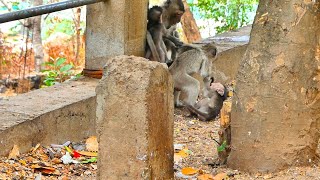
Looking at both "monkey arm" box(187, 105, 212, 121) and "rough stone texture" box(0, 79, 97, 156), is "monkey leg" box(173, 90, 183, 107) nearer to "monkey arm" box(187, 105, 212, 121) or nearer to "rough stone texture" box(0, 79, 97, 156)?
"monkey arm" box(187, 105, 212, 121)

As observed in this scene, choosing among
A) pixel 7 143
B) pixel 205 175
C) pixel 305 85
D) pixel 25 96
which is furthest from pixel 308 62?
pixel 25 96

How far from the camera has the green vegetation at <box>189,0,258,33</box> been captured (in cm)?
1127

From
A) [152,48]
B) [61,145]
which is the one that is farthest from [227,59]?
[61,145]

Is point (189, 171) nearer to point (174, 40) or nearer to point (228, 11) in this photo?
point (174, 40)

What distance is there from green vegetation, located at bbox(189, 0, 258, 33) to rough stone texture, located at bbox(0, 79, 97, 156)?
17.7 feet

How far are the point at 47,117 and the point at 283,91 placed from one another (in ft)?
6.66

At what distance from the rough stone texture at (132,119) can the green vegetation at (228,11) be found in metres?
7.63

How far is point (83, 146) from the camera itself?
5.54 meters

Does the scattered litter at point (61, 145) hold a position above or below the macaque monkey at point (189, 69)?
below

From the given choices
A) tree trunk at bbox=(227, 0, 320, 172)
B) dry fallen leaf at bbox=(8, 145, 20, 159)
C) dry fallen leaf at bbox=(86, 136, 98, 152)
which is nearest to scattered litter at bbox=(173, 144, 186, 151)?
dry fallen leaf at bbox=(86, 136, 98, 152)

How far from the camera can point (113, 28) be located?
251 inches

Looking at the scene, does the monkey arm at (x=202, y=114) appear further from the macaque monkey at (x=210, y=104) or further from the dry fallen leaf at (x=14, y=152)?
the dry fallen leaf at (x=14, y=152)

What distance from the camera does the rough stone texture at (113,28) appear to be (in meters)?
6.32

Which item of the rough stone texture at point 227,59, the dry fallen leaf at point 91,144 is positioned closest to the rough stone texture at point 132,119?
the dry fallen leaf at point 91,144
